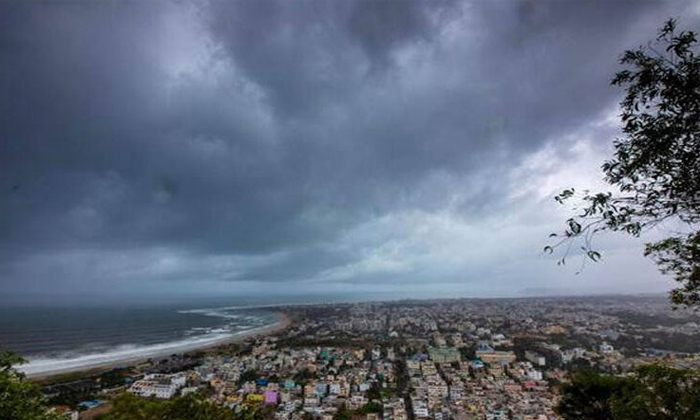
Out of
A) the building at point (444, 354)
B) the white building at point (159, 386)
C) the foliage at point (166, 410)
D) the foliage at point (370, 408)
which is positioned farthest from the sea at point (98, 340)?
the foliage at point (166, 410)

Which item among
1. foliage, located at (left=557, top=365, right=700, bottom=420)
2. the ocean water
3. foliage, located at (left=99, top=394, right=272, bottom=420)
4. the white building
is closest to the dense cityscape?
the white building

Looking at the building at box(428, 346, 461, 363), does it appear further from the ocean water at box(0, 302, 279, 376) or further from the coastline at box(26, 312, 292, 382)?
the ocean water at box(0, 302, 279, 376)

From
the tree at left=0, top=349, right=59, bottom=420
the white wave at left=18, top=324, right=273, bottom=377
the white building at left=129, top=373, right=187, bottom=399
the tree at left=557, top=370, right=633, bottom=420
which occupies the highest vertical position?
the tree at left=0, top=349, right=59, bottom=420

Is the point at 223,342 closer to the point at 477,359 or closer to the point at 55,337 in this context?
the point at 55,337

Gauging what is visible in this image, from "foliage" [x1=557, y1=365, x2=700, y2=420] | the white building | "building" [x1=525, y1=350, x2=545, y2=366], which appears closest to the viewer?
"foliage" [x1=557, y1=365, x2=700, y2=420]

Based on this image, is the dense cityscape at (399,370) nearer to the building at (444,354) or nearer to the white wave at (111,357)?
the building at (444,354)

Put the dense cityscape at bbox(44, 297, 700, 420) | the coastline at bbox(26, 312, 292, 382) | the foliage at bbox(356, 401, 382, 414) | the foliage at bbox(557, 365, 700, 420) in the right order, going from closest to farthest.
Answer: the foliage at bbox(557, 365, 700, 420), the foliage at bbox(356, 401, 382, 414), the dense cityscape at bbox(44, 297, 700, 420), the coastline at bbox(26, 312, 292, 382)

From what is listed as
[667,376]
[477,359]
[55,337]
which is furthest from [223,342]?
[667,376]

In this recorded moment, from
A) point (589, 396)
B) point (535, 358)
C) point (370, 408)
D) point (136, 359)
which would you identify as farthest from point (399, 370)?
point (589, 396)
